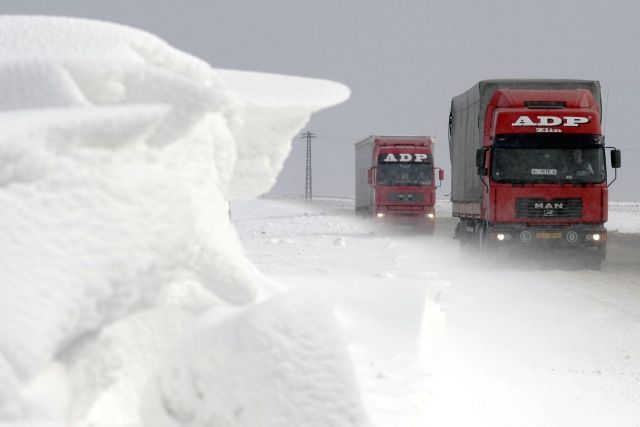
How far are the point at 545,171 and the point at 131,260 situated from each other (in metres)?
12.3

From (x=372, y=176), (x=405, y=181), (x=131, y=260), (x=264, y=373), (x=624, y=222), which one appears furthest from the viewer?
(x=624, y=222)

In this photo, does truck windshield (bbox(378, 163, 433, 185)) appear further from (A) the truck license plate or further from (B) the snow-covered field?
(B) the snow-covered field

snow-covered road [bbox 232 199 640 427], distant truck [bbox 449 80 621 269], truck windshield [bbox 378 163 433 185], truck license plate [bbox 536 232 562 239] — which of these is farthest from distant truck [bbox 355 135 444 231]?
snow-covered road [bbox 232 199 640 427]

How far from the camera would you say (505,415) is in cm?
477

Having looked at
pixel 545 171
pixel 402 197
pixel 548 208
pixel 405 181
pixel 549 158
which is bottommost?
pixel 402 197

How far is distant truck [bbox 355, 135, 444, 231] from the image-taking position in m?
20.6

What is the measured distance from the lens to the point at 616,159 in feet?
43.6

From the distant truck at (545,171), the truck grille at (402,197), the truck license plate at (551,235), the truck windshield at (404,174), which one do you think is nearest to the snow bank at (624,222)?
the truck windshield at (404,174)

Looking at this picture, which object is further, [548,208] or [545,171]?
[548,208]

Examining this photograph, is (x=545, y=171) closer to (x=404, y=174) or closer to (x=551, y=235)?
(x=551, y=235)

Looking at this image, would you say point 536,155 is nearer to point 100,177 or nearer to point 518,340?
point 518,340

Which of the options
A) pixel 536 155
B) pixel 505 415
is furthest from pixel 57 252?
pixel 536 155

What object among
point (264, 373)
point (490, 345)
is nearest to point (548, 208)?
point (490, 345)

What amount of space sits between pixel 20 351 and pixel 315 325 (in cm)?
89
